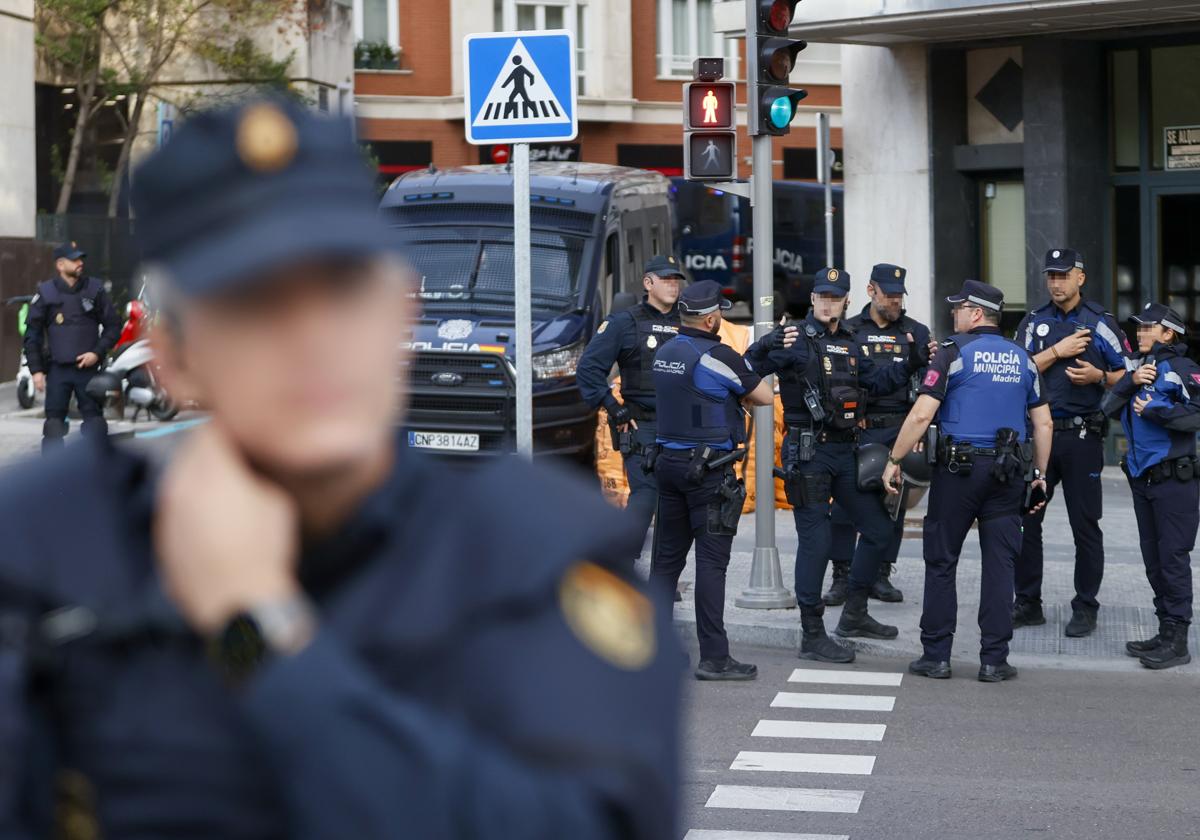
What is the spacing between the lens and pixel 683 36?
151 feet

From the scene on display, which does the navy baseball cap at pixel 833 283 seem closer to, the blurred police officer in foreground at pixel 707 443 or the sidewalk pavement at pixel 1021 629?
the blurred police officer in foreground at pixel 707 443

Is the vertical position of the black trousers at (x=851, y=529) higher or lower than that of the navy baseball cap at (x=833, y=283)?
lower

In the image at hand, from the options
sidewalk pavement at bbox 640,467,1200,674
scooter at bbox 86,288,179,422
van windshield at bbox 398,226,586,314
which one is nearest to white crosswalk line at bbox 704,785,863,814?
sidewalk pavement at bbox 640,467,1200,674

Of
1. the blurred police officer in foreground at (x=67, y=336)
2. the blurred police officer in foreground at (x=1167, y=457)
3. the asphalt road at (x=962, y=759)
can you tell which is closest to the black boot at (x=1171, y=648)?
the blurred police officer in foreground at (x=1167, y=457)

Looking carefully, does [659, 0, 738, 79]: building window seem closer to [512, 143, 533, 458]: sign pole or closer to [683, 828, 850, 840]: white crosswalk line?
[512, 143, 533, 458]: sign pole

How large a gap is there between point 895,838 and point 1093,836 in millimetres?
693

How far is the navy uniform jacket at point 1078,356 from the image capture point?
10.4 meters

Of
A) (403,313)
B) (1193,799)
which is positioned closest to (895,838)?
(1193,799)

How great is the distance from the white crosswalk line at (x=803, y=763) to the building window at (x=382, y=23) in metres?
38.1

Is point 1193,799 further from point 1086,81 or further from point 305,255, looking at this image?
point 1086,81

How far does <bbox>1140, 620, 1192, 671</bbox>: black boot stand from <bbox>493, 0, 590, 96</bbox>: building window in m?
35.9

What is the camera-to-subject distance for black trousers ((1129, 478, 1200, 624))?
9391mm

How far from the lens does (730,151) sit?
1088 cm

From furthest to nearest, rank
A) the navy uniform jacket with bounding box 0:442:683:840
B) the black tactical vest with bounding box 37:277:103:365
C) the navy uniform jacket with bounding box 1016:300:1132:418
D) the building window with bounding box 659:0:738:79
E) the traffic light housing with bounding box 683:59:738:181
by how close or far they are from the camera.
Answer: the building window with bounding box 659:0:738:79 < the black tactical vest with bounding box 37:277:103:365 < the traffic light housing with bounding box 683:59:738:181 < the navy uniform jacket with bounding box 1016:300:1132:418 < the navy uniform jacket with bounding box 0:442:683:840
